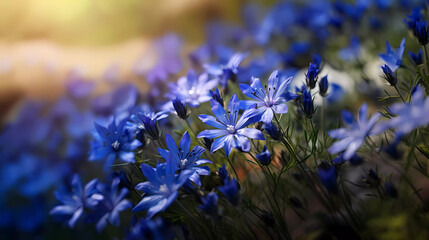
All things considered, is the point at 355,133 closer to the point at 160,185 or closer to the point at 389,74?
the point at 389,74

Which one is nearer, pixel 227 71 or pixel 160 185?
pixel 160 185

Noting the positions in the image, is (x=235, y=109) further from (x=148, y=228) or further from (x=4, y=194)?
(x=4, y=194)

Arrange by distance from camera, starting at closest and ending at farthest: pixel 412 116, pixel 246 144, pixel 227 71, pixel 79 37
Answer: pixel 412 116
pixel 246 144
pixel 227 71
pixel 79 37

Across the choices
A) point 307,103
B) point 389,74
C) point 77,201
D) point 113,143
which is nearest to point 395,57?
point 389,74

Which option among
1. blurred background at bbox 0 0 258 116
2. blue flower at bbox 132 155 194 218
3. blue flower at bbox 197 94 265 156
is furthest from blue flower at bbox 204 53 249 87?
blurred background at bbox 0 0 258 116

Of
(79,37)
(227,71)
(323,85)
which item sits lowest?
(323,85)

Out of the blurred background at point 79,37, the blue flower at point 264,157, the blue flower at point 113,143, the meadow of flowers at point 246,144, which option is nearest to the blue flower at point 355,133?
the meadow of flowers at point 246,144

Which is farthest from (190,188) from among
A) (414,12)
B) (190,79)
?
(414,12)
